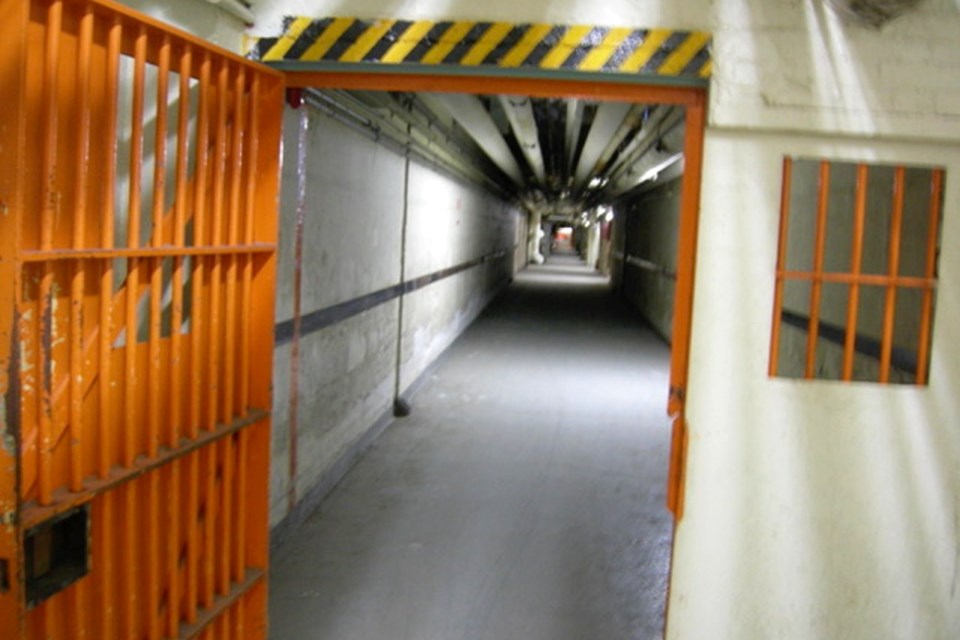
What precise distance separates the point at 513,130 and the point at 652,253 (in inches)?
224

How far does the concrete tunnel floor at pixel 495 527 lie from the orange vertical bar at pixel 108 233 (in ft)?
5.54

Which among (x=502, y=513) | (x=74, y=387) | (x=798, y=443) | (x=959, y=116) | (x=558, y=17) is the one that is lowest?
(x=502, y=513)

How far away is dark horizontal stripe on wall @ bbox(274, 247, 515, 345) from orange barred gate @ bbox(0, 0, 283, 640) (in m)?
1.14

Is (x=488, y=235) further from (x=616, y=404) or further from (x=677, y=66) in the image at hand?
(x=677, y=66)

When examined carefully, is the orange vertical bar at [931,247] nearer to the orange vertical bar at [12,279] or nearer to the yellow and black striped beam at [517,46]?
the yellow and black striped beam at [517,46]

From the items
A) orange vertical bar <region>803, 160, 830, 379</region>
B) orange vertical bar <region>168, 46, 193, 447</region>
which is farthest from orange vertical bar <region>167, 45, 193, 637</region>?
orange vertical bar <region>803, 160, 830, 379</region>

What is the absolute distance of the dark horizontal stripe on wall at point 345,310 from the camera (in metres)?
4.17

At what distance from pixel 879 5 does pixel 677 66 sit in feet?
2.20

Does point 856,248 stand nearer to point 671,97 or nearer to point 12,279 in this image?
point 671,97

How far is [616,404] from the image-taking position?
7.80 metres

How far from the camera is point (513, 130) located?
889cm

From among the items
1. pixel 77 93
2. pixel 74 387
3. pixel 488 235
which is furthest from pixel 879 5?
pixel 488 235

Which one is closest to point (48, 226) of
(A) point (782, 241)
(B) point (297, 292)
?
(A) point (782, 241)

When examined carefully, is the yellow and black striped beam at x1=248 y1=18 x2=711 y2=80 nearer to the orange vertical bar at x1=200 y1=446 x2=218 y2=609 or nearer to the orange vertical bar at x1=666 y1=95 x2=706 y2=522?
the orange vertical bar at x1=666 y1=95 x2=706 y2=522
